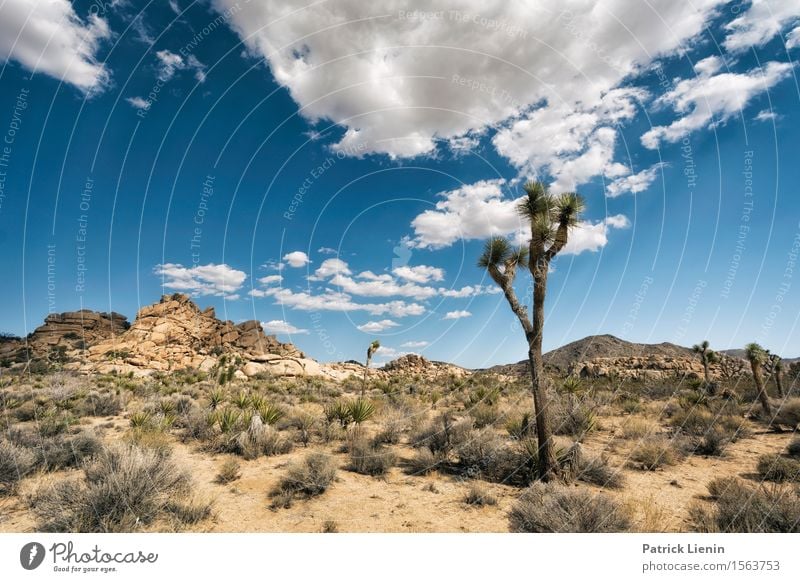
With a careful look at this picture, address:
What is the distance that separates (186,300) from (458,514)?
68.4 metres

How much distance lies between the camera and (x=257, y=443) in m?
10.9

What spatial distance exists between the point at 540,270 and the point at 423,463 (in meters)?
6.03

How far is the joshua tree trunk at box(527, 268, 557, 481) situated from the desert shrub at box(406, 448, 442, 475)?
273cm

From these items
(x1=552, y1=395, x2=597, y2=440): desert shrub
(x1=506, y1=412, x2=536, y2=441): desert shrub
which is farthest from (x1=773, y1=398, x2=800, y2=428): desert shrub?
(x1=506, y1=412, x2=536, y2=441): desert shrub

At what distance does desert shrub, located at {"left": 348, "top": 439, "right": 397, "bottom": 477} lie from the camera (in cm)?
966

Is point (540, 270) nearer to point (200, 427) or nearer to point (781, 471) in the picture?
point (781, 471)

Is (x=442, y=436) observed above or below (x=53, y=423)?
below

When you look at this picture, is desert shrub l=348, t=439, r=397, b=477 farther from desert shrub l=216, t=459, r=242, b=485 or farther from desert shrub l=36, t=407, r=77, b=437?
desert shrub l=36, t=407, r=77, b=437

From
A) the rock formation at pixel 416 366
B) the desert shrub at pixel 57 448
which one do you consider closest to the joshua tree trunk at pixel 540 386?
the desert shrub at pixel 57 448

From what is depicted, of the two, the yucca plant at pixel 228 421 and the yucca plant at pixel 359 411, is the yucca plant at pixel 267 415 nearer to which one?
the yucca plant at pixel 228 421

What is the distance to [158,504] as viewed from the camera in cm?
616

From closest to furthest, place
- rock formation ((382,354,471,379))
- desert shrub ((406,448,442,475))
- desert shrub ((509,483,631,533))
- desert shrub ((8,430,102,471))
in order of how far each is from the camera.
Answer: desert shrub ((509,483,631,533)), desert shrub ((8,430,102,471)), desert shrub ((406,448,442,475)), rock formation ((382,354,471,379))

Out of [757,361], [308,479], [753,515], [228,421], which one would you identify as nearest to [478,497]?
[308,479]

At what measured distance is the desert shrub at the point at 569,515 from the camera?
18.5 ft
